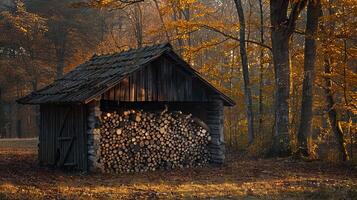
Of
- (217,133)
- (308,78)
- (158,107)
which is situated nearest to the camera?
(158,107)

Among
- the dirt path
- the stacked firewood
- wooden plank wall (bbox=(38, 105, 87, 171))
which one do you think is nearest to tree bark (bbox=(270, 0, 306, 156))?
the dirt path

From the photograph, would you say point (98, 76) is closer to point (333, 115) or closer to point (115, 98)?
point (115, 98)

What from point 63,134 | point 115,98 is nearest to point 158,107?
point 115,98

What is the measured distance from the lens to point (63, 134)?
16891 millimetres

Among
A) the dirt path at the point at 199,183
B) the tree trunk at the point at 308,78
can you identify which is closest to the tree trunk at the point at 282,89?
the tree trunk at the point at 308,78

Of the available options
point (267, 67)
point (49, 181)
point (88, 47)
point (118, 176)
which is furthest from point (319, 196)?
point (88, 47)

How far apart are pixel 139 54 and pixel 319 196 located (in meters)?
8.41

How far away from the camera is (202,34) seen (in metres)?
39.9

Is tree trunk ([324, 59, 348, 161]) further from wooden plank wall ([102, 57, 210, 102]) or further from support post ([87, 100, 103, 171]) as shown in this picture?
support post ([87, 100, 103, 171])

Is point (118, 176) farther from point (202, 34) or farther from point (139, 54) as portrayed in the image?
point (202, 34)

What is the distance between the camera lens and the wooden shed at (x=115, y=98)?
15133mm

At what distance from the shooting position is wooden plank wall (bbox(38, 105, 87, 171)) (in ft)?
51.3

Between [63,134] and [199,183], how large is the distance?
6052 mm

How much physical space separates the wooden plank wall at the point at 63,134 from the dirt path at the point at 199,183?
0.66 meters
